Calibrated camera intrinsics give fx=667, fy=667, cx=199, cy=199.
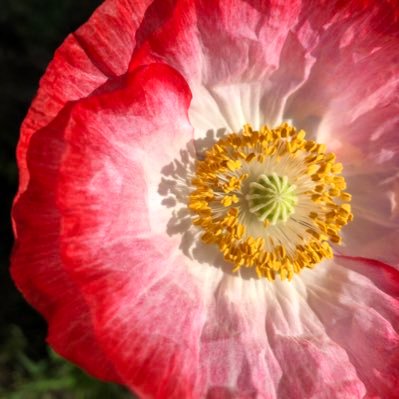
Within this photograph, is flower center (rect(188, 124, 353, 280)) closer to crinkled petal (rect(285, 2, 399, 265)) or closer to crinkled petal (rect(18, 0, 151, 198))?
crinkled petal (rect(285, 2, 399, 265))

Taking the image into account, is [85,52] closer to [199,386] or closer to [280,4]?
[280,4]

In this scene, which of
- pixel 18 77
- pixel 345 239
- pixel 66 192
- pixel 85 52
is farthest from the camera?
pixel 18 77

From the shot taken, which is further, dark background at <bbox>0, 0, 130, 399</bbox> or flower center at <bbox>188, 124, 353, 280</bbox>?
dark background at <bbox>0, 0, 130, 399</bbox>

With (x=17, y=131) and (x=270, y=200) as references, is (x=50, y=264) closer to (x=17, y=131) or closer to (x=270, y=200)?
(x=270, y=200)

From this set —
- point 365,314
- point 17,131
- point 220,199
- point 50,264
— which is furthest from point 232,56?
point 17,131

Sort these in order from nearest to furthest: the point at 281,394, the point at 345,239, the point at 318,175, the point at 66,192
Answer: the point at 66,192
the point at 281,394
the point at 318,175
the point at 345,239

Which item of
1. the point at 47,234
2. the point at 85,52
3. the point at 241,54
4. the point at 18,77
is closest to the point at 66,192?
the point at 47,234

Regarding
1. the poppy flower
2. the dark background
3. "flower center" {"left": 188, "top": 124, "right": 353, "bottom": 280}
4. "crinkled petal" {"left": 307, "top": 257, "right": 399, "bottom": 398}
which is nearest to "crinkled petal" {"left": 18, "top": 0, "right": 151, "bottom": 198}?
the poppy flower

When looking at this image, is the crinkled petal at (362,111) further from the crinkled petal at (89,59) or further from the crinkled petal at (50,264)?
the crinkled petal at (50,264)
